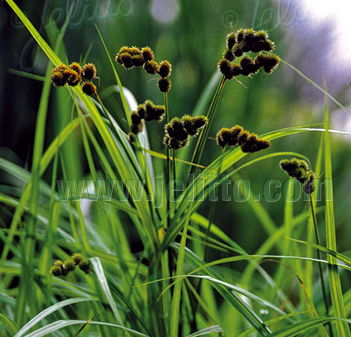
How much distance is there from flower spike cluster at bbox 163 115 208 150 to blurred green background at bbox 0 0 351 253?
430 mm

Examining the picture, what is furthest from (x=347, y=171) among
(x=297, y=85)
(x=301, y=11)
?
(x=301, y=11)

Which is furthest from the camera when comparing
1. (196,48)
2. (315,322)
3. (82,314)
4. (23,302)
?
(196,48)

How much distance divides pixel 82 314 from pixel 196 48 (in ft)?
2.24

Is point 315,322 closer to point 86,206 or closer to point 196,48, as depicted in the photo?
point 86,206


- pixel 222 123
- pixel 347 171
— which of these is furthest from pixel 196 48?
pixel 347 171

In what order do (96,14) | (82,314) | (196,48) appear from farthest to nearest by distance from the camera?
1. (196,48)
2. (96,14)
3. (82,314)

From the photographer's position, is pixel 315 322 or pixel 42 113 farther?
pixel 42 113

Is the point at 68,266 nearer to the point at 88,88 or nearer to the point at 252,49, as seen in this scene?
the point at 88,88

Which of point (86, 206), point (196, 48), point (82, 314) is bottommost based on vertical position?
point (82, 314)

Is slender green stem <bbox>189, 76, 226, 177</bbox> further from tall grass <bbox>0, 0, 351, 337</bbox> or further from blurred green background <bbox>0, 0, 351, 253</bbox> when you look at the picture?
blurred green background <bbox>0, 0, 351, 253</bbox>

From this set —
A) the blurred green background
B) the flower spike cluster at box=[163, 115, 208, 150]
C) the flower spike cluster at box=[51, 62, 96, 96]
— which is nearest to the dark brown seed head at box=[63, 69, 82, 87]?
the flower spike cluster at box=[51, 62, 96, 96]

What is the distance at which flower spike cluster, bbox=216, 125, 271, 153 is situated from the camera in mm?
398

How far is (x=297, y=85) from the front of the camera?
0.84 meters

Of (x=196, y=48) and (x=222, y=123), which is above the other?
(x=196, y=48)
